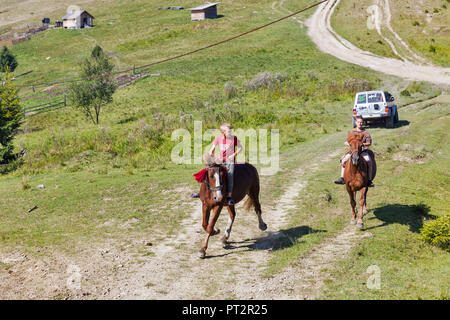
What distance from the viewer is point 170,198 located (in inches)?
581

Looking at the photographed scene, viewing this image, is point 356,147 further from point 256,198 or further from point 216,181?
point 216,181

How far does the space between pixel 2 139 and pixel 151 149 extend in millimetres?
13244

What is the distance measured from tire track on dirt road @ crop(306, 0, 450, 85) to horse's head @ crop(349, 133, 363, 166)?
36871mm

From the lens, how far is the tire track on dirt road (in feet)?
151

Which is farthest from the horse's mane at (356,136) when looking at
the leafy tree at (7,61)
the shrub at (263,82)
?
the leafy tree at (7,61)

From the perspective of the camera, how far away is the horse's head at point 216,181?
8938mm

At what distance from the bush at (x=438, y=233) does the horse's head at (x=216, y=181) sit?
5149mm

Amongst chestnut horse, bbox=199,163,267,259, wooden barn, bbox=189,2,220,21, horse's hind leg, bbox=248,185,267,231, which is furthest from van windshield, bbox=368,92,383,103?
wooden barn, bbox=189,2,220,21

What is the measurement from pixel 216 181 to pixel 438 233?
548cm

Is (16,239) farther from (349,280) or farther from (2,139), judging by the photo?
(2,139)

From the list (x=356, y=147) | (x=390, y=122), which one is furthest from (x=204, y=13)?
(x=356, y=147)

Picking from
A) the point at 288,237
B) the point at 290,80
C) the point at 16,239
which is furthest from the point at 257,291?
the point at 290,80

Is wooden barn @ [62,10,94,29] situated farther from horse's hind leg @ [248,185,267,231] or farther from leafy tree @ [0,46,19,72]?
horse's hind leg @ [248,185,267,231]

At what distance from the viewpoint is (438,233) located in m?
9.41
